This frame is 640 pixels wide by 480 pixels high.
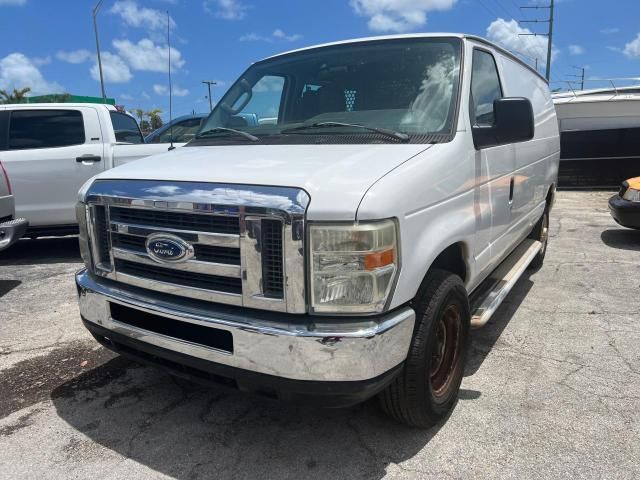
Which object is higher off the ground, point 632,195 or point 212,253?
point 212,253

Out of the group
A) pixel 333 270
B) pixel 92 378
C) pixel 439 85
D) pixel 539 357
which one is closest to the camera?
pixel 333 270

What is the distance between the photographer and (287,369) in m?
2.21

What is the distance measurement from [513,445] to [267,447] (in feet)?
4.17

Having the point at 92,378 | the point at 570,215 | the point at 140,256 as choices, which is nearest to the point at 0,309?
the point at 92,378

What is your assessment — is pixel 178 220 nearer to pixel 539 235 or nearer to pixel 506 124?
pixel 506 124

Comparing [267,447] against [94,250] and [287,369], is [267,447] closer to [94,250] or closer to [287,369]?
[287,369]

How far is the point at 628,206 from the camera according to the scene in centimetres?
739

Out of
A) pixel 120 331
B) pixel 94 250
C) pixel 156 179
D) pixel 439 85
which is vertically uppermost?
pixel 439 85

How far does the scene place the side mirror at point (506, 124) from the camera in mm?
2975

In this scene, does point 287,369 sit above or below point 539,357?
above

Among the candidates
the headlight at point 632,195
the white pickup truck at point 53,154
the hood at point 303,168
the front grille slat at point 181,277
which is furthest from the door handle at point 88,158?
the headlight at point 632,195

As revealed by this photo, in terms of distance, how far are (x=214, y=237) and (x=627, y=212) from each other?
277 inches

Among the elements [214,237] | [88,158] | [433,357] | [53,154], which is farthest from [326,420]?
[53,154]

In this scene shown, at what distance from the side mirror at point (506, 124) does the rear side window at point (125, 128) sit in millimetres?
5582
